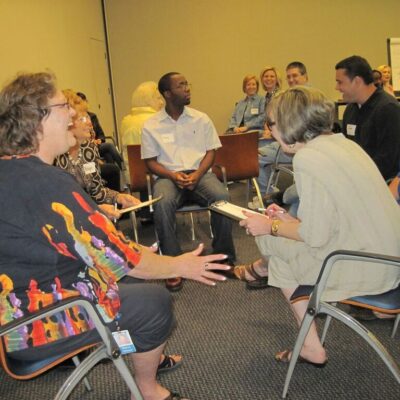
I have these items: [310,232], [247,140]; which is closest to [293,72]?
[247,140]

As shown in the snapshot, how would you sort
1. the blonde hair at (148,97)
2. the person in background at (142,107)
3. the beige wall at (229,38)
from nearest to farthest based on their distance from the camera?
the person in background at (142,107) → the blonde hair at (148,97) → the beige wall at (229,38)

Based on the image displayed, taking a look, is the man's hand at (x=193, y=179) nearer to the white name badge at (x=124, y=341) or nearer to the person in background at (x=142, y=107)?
the person in background at (x=142, y=107)

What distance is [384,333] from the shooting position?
2135 millimetres

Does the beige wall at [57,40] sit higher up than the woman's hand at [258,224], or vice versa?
the beige wall at [57,40]

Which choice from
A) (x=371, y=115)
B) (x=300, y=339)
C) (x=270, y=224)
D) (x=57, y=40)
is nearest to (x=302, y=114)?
(x=270, y=224)

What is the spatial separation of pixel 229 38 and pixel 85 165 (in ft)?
18.3

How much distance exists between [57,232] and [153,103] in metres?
3.02

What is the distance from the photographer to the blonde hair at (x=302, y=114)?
1606mm

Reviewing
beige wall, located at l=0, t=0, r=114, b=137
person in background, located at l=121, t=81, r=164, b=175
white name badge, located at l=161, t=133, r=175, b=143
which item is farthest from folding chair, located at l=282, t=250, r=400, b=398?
person in background, located at l=121, t=81, r=164, b=175

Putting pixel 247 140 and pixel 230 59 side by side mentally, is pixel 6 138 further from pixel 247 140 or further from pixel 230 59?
pixel 230 59

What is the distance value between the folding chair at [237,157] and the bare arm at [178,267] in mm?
2103

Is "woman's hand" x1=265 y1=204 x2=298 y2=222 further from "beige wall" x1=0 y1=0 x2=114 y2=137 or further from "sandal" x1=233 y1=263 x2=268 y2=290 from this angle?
"beige wall" x1=0 y1=0 x2=114 y2=137

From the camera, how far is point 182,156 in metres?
3.30

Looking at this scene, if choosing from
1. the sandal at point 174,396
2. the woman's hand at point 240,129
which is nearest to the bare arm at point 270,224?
the sandal at point 174,396
